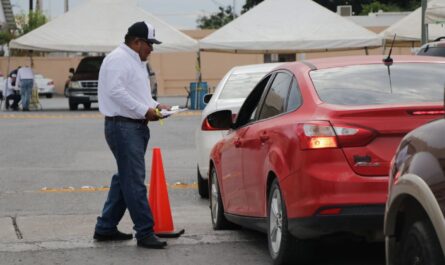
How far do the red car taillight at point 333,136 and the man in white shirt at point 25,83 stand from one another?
2905 cm

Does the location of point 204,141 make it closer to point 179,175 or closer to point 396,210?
point 179,175

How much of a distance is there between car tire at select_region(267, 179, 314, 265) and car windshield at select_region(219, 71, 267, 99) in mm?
4870

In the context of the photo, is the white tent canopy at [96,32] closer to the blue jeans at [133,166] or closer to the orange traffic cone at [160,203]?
the orange traffic cone at [160,203]

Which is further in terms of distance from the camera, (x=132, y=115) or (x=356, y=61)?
(x=132, y=115)

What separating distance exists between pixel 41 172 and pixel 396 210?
11147mm

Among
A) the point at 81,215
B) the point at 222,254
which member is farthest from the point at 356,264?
the point at 81,215

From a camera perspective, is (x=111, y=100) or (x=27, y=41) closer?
(x=111, y=100)

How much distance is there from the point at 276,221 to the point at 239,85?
17.5ft

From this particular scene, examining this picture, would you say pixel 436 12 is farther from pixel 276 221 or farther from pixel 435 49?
pixel 276 221

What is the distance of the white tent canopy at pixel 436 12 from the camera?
71.5 ft

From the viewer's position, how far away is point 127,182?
27.7ft

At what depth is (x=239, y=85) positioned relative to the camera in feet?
41.1

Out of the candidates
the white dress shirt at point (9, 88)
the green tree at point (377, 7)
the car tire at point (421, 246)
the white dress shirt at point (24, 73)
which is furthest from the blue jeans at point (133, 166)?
the green tree at point (377, 7)

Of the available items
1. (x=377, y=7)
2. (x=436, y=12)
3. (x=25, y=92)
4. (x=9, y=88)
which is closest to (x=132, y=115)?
(x=436, y=12)
